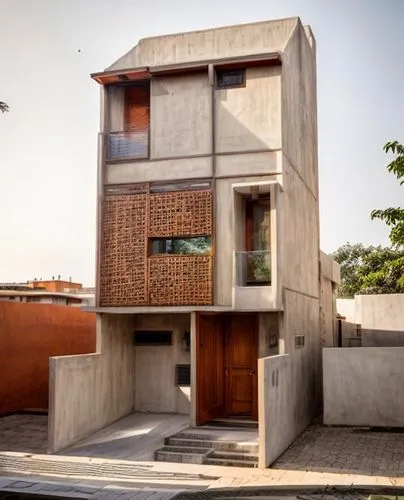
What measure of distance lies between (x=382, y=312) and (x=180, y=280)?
779cm

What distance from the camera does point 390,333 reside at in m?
18.3

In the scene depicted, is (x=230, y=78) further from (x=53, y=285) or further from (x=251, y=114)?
(x=53, y=285)

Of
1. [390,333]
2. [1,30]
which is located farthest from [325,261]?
[1,30]

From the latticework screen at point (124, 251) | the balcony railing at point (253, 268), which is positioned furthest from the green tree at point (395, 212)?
the latticework screen at point (124, 251)

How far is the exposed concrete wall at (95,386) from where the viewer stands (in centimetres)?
1152

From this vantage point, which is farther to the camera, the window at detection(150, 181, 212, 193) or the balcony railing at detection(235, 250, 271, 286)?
the window at detection(150, 181, 212, 193)

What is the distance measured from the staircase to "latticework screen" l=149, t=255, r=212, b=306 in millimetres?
2813

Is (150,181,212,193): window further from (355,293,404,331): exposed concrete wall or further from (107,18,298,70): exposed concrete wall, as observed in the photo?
(355,293,404,331): exposed concrete wall

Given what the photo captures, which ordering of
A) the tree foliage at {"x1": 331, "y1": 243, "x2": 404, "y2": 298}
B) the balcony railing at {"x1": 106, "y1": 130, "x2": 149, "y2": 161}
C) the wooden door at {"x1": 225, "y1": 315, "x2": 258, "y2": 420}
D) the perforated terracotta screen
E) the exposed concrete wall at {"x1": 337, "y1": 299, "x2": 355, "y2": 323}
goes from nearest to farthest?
the perforated terracotta screen < the wooden door at {"x1": 225, "y1": 315, "x2": 258, "y2": 420} < the balcony railing at {"x1": 106, "y1": 130, "x2": 149, "y2": 161} < the exposed concrete wall at {"x1": 337, "y1": 299, "x2": 355, "y2": 323} < the tree foliage at {"x1": 331, "y1": 243, "x2": 404, "y2": 298}

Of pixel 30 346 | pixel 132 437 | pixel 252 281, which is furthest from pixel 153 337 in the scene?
pixel 30 346

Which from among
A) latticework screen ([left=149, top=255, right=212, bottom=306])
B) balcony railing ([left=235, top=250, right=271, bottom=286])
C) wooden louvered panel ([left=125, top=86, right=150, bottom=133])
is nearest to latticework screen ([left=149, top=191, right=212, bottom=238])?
latticework screen ([left=149, top=255, right=212, bottom=306])

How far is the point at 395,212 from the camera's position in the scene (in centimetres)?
1359

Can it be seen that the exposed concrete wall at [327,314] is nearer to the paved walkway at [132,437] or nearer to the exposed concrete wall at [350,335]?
the exposed concrete wall at [350,335]

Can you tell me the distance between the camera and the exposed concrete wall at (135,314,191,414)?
1446cm
